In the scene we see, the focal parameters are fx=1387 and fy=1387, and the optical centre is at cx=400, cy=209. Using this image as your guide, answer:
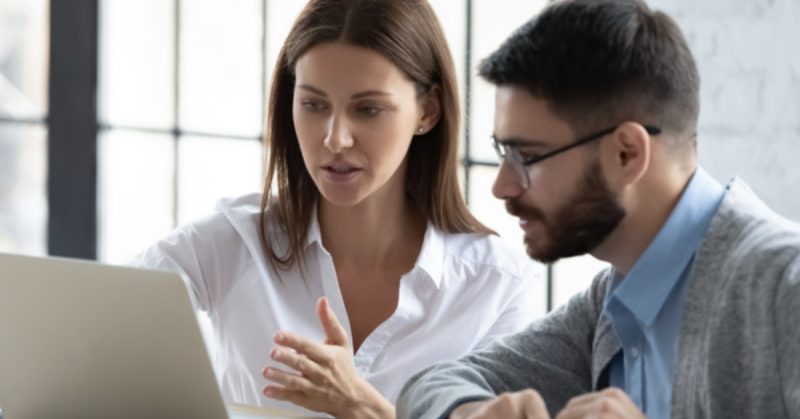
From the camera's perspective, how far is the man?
5.44ft

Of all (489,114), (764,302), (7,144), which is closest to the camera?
(764,302)

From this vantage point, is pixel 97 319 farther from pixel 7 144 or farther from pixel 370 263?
pixel 7 144

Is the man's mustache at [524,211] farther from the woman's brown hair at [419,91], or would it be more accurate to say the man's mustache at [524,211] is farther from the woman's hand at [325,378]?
the woman's brown hair at [419,91]

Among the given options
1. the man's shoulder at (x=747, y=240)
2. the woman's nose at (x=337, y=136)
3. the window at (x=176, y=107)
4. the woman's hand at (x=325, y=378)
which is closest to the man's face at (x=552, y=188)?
the man's shoulder at (x=747, y=240)

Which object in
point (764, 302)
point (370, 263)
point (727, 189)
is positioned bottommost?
point (370, 263)

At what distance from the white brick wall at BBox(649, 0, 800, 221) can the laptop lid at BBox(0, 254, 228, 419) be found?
43.1 inches

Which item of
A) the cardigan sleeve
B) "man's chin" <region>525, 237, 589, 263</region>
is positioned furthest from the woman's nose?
"man's chin" <region>525, 237, 589, 263</region>

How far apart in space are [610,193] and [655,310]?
16 centimetres

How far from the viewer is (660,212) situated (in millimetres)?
1772

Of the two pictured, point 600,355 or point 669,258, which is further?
point 600,355

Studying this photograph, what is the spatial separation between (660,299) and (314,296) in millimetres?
949

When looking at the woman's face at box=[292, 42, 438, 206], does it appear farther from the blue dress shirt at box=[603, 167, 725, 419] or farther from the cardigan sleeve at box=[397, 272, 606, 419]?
the blue dress shirt at box=[603, 167, 725, 419]

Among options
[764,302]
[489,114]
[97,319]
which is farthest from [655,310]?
[489,114]

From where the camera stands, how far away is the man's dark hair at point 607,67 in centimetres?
176
